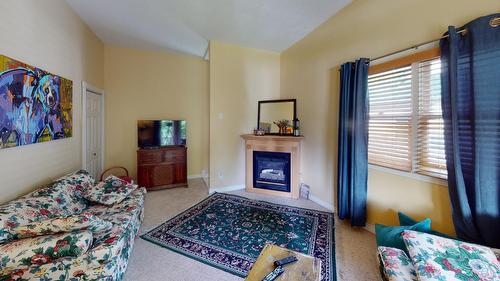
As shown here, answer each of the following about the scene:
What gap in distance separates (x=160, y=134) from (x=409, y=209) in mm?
4212

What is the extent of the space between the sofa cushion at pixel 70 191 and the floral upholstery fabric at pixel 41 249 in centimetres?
73

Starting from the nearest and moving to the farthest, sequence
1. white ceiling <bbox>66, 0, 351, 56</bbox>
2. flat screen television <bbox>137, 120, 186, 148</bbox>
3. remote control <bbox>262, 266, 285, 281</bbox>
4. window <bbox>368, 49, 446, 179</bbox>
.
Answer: remote control <bbox>262, 266, 285, 281</bbox>
window <bbox>368, 49, 446, 179</bbox>
white ceiling <bbox>66, 0, 351, 56</bbox>
flat screen television <bbox>137, 120, 186, 148</bbox>

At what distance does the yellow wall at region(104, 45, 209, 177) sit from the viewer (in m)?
4.15

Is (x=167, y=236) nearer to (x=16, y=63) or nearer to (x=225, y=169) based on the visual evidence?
(x=225, y=169)

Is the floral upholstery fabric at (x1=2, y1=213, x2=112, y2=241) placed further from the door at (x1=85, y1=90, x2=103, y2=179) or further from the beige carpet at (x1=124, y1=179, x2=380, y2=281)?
the door at (x1=85, y1=90, x2=103, y2=179)

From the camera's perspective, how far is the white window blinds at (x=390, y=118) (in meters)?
2.13

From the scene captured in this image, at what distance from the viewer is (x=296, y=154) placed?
361 cm

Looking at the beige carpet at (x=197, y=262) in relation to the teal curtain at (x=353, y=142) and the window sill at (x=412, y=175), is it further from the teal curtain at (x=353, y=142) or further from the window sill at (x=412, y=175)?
the window sill at (x=412, y=175)

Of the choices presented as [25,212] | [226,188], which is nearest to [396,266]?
[25,212]

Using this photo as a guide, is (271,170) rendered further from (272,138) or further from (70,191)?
(70,191)

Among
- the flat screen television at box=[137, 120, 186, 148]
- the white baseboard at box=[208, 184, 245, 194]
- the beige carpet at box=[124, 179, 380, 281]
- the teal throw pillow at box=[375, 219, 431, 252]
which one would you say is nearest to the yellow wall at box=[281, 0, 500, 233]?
the teal throw pillow at box=[375, 219, 431, 252]

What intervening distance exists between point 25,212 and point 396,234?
10.0 ft

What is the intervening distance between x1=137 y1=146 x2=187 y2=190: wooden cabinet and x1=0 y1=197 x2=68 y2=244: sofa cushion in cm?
197

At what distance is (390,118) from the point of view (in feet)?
7.51
